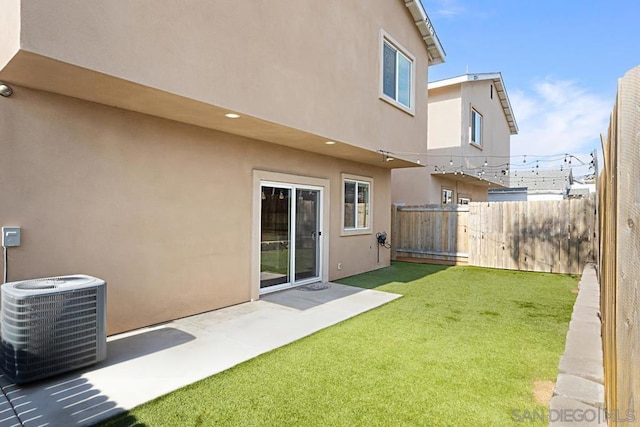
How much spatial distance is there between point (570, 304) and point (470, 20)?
11.4 metres

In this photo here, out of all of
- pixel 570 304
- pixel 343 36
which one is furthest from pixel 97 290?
pixel 570 304

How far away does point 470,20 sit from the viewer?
14219 mm

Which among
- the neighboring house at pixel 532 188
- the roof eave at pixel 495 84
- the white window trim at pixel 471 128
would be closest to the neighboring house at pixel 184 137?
the roof eave at pixel 495 84

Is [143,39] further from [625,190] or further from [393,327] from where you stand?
[393,327]

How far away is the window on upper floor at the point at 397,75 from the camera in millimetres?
9430

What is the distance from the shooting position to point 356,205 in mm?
10852

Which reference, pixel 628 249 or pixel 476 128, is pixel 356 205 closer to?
pixel 628 249

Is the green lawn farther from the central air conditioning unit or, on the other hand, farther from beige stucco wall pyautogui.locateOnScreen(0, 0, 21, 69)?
beige stucco wall pyautogui.locateOnScreen(0, 0, 21, 69)

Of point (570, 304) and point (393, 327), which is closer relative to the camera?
point (393, 327)

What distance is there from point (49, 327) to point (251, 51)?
4460 mm

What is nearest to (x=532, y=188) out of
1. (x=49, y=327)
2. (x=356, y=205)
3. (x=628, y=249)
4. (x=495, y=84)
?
(x=495, y=84)

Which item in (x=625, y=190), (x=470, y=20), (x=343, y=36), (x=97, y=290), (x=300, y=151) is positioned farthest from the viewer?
(x=470, y=20)

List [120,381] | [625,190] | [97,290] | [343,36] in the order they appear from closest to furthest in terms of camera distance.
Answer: [625,190]
[120,381]
[97,290]
[343,36]

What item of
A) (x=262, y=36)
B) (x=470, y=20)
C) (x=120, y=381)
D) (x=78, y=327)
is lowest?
(x=120, y=381)
